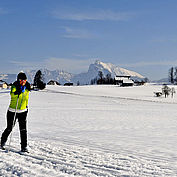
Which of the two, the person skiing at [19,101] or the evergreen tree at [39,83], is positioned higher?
the evergreen tree at [39,83]

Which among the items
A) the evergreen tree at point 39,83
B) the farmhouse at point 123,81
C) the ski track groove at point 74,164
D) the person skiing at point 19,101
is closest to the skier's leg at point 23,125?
the person skiing at point 19,101

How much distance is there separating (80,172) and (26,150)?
2155 millimetres

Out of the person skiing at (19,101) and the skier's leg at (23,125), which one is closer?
the person skiing at (19,101)

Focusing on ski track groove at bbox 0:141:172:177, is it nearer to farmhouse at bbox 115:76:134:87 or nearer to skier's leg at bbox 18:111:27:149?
skier's leg at bbox 18:111:27:149

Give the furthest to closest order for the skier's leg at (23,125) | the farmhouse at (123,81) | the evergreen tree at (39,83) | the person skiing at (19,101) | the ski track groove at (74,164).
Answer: the farmhouse at (123,81) → the evergreen tree at (39,83) → the skier's leg at (23,125) → the person skiing at (19,101) → the ski track groove at (74,164)

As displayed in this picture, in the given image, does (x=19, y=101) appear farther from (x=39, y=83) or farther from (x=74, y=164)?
(x=39, y=83)

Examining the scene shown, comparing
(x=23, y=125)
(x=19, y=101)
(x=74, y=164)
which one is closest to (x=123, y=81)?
(x=23, y=125)

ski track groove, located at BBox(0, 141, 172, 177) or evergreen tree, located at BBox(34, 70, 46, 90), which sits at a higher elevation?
evergreen tree, located at BBox(34, 70, 46, 90)

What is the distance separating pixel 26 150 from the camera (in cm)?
657

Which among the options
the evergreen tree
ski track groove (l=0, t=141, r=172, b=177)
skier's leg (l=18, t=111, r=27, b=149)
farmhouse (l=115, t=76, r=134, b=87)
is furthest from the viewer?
farmhouse (l=115, t=76, r=134, b=87)

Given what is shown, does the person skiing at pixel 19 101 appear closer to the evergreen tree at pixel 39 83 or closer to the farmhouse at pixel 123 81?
the evergreen tree at pixel 39 83

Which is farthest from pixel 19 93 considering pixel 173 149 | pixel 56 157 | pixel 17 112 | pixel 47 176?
pixel 173 149

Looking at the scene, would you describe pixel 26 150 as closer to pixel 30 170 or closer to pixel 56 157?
pixel 56 157

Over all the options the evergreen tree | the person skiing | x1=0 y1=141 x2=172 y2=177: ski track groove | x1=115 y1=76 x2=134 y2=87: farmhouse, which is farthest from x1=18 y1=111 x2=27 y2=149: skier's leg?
x1=115 y1=76 x2=134 y2=87: farmhouse
